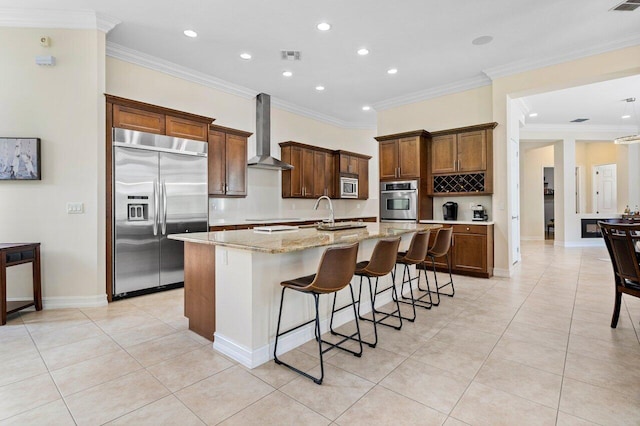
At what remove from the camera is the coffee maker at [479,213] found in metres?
5.18

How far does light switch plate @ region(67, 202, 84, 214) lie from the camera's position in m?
3.56

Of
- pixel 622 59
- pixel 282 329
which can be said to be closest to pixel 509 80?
pixel 622 59

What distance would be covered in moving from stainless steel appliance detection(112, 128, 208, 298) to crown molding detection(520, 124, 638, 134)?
26.8 ft

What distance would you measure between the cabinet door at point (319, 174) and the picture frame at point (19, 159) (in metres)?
4.41

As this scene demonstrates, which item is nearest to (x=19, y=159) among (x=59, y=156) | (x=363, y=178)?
(x=59, y=156)

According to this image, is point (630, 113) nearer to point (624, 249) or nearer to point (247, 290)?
point (624, 249)

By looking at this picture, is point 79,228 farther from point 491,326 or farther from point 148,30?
point 491,326

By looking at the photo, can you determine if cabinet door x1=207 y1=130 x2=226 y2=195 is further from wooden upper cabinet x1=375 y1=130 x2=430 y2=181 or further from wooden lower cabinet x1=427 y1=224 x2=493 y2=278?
wooden lower cabinet x1=427 y1=224 x2=493 y2=278

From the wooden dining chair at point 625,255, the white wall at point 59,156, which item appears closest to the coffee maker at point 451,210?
the wooden dining chair at point 625,255

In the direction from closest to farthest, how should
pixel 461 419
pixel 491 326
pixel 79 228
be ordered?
pixel 461 419
pixel 491 326
pixel 79 228

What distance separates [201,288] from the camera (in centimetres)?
278

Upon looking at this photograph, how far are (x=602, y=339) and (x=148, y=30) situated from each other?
18.5 feet

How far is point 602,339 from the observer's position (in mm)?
2703

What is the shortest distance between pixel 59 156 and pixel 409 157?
16.3 feet
